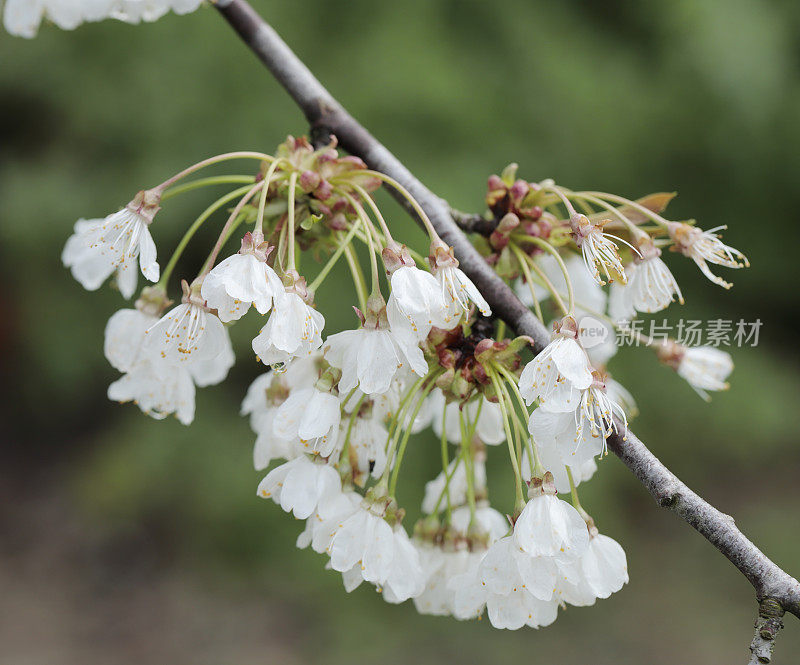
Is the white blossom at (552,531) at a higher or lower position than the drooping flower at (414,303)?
lower

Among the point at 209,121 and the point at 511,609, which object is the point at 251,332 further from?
the point at 511,609

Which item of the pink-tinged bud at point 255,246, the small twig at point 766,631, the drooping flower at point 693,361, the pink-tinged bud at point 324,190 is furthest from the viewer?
the drooping flower at point 693,361

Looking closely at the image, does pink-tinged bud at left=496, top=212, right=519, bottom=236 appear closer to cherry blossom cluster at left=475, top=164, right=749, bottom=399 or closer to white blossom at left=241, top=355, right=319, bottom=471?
cherry blossom cluster at left=475, top=164, right=749, bottom=399

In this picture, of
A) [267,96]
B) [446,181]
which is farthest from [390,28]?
[446,181]

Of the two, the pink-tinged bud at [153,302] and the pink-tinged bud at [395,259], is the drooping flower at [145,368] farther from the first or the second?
the pink-tinged bud at [395,259]

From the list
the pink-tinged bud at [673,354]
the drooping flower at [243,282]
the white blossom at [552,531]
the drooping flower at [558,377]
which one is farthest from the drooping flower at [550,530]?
the pink-tinged bud at [673,354]

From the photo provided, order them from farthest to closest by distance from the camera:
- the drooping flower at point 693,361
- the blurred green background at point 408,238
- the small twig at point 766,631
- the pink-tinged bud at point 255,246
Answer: the blurred green background at point 408,238 → the drooping flower at point 693,361 → the pink-tinged bud at point 255,246 → the small twig at point 766,631

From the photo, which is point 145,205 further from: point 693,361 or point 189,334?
point 693,361

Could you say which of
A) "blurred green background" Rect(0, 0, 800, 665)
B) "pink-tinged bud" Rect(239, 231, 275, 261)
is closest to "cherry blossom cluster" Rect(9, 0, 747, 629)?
"pink-tinged bud" Rect(239, 231, 275, 261)
